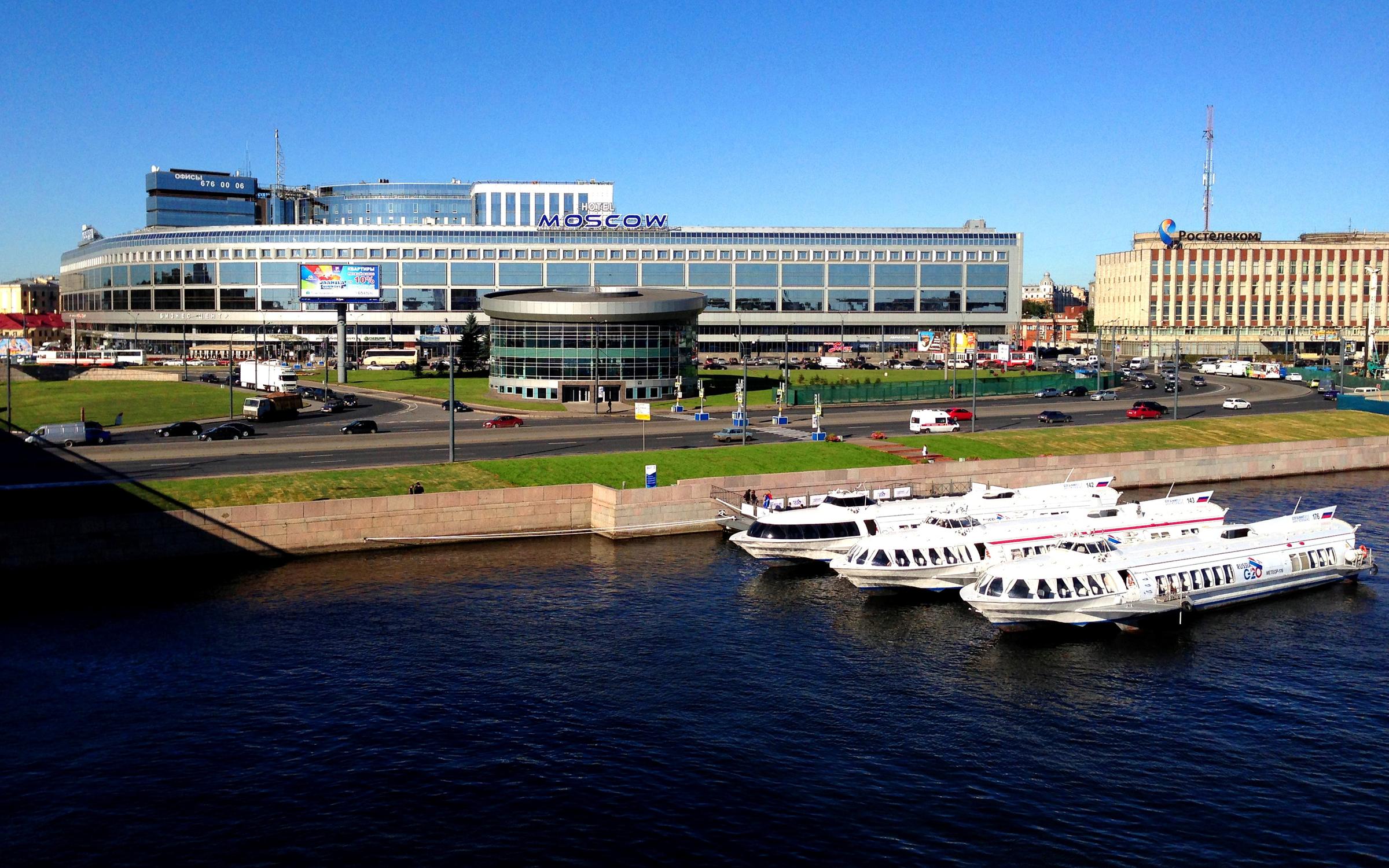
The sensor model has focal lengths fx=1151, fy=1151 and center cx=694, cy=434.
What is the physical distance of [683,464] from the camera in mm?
77750

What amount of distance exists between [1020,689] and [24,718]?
34762 millimetres

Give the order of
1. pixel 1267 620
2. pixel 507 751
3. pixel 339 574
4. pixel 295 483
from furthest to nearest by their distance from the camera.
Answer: pixel 295 483, pixel 339 574, pixel 1267 620, pixel 507 751

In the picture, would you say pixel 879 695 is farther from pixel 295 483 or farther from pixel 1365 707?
pixel 295 483

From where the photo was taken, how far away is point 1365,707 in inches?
1602

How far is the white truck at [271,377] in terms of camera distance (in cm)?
12625

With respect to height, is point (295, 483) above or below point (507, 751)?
above

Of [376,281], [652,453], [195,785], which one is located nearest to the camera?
[195,785]

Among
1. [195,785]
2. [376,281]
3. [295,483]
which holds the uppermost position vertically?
[376,281]

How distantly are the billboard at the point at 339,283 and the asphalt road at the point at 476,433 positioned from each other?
47710 mm

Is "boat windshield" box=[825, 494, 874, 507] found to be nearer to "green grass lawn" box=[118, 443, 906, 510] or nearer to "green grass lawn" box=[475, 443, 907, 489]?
"green grass lawn" box=[475, 443, 907, 489]

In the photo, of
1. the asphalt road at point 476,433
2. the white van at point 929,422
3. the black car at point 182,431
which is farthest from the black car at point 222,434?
the white van at point 929,422

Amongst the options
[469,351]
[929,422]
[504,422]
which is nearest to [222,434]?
[504,422]

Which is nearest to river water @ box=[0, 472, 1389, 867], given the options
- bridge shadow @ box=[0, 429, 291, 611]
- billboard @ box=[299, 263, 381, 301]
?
bridge shadow @ box=[0, 429, 291, 611]

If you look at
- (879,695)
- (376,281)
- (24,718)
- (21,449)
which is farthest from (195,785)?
(376,281)
